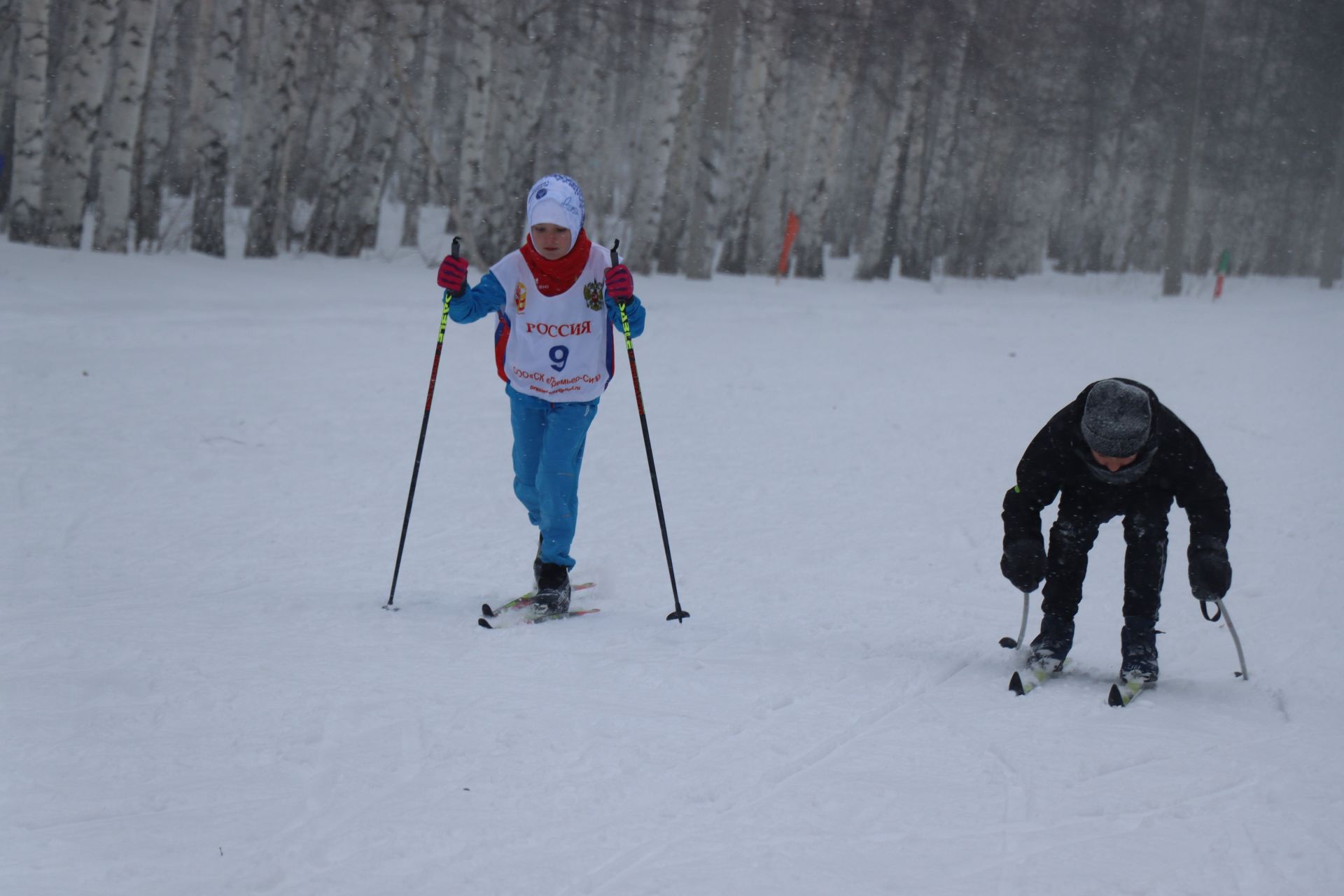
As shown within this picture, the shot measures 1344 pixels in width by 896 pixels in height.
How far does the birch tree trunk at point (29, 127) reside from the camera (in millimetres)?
12812

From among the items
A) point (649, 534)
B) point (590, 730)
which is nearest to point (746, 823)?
point (590, 730)

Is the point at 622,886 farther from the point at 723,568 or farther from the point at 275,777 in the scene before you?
the point at 723,568

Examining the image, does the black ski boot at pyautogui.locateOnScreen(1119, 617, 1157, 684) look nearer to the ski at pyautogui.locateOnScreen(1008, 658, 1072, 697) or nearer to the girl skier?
the ski at pyautogui.locateOnScreen(1008, 658, 1072, 697)

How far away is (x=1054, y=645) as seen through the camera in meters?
4.68

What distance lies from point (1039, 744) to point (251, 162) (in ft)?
77.2

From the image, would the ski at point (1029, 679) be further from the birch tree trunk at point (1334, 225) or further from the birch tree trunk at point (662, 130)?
the birch tree trunk at point (1334, 225)

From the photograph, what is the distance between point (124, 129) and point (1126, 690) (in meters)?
12.9

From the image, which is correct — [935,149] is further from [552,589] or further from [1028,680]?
[1028,680]

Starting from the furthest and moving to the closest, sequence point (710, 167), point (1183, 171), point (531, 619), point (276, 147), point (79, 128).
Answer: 1. point (1183, 171)
2. point (710, 167)
3. point (276, 147)
4. point (79, 128)
5. point (531, 619)

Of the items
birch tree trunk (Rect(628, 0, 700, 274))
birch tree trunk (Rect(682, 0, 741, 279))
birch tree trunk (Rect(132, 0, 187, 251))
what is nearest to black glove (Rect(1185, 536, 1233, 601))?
birch tree trunk (Rect(132, 0, 187, 251))

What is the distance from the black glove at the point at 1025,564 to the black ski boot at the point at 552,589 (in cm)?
185

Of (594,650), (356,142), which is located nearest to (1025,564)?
(594,650)

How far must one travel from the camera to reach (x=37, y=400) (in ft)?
27.5

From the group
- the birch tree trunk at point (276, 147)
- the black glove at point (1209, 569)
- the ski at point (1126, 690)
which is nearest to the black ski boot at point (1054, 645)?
the ski at point (1126, 690)
